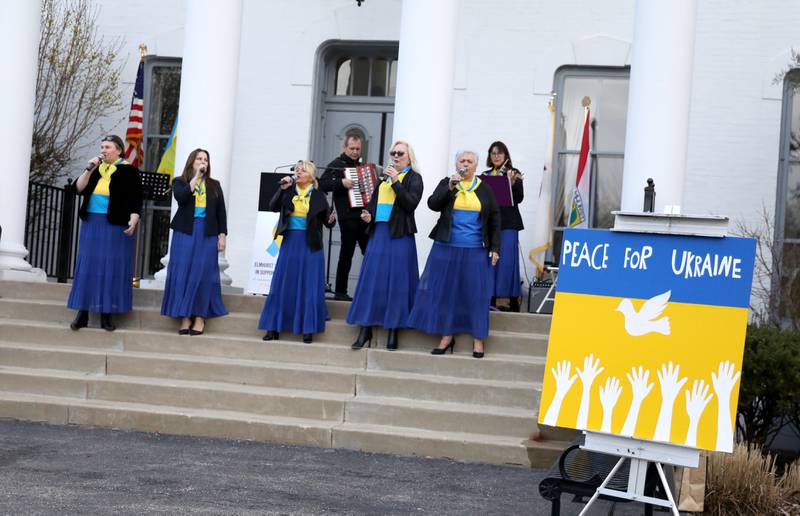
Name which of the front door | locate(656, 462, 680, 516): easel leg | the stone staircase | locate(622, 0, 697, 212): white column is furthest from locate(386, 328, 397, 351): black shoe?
the front door

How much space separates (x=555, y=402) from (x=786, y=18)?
966cm

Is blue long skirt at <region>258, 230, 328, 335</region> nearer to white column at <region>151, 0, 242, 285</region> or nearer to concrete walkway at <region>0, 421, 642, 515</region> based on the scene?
concrete walkway at <region>0, 421, 642, 515</region>

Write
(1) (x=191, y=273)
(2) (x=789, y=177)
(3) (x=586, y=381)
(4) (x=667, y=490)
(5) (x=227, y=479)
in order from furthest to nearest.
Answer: (2) (x=789, y=177)
(1) (x=191, y=273)
(5) (x=227, y=479)
(3) (x=586, y=381)
(4) (x=667, y=490)

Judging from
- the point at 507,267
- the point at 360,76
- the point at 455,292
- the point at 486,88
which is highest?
the point at 360,76

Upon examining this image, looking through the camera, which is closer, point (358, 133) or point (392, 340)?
point (392, 340)

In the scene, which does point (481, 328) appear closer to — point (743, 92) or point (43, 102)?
point (743, 92)

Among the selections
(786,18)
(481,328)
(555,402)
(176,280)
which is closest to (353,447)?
(481,328)

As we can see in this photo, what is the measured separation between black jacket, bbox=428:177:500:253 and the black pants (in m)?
1.60

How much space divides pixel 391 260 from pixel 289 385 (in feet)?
4.98

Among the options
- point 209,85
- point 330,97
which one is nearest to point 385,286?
point 209,85

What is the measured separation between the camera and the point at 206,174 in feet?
36.2

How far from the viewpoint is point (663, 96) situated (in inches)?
414

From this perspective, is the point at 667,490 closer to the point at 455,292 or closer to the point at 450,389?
the point at 450,389

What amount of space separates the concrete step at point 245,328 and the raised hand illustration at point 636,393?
4657 mm
